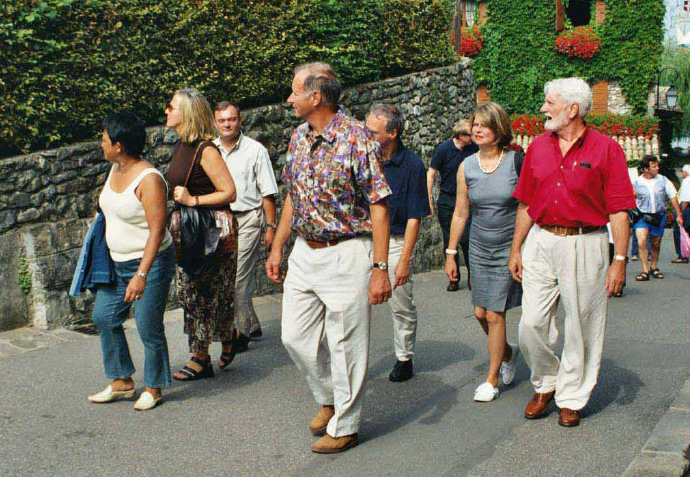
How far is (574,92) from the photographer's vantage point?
5.07 metres

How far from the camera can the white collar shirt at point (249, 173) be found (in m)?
7.14

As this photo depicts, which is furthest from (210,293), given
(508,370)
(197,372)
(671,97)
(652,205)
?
(671,97)

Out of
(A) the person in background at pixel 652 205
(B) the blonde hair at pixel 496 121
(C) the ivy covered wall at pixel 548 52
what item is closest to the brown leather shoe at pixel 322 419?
(B) the blonde hair at pixel 496 121

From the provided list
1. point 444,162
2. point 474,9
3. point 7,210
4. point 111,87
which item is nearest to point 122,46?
point 111,87

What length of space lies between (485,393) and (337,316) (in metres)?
1.49

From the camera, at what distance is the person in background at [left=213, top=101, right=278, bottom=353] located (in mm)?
6973

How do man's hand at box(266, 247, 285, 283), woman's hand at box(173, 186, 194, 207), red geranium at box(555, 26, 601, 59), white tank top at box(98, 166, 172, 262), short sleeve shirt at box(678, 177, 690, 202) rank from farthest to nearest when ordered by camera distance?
red geranium at box(555, 26, 601, 59), short sleeve shirt at box(678, 177, 690, 202), woman's hand at box(173, 186, 194, 207), white tank top at box(98, 166, 172, 262), man's hand at box(266, 247, 285, 283)

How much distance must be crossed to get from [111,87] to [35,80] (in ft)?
2.83

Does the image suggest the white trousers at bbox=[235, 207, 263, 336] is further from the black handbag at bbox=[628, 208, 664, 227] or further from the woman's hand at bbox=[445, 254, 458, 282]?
the black handbag at bbox=[628, 208, 664, 227]

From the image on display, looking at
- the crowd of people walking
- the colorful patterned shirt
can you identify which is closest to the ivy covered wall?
the crowd of people walking

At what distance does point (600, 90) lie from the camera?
31656 millimetres

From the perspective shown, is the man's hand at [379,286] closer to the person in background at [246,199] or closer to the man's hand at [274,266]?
the man's hand at [274,266]

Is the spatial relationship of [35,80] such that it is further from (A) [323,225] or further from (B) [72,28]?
(A) [323,225]

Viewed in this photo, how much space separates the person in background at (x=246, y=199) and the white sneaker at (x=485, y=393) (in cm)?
207
